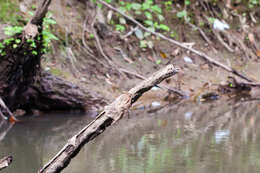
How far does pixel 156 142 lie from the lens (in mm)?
3582

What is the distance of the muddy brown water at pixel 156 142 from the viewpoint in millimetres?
2775

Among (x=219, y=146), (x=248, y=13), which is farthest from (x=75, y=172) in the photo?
(x=248, y=13)

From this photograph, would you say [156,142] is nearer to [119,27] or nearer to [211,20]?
[119,27]

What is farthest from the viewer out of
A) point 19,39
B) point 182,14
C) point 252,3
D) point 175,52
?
point 252,3

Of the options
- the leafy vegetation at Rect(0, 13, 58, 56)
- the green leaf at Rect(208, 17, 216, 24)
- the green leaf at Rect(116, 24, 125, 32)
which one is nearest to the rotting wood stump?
the leafy vegetation at Rect(0, 13, 58, 56)

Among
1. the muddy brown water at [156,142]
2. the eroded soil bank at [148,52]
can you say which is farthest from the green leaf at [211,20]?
the muddy brown water at [156,142]

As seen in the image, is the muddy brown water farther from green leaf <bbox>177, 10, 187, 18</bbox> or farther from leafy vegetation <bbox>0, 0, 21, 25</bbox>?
green leaf <bbox>177, 10, 187, 18</bbox>

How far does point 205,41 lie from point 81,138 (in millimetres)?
6998

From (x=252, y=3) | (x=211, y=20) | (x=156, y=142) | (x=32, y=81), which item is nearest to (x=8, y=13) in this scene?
(x=32, y=81)

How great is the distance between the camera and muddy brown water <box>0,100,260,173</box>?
9.11 ft

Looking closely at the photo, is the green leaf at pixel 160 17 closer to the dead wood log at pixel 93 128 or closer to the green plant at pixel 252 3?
the green plant at pixel 252 3

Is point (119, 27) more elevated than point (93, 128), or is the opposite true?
point (119, 27)

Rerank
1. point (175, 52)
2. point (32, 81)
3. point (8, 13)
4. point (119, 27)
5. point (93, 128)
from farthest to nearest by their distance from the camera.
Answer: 1. point (175, 52)
2. point (119, 27)
3. point (32, 81)
4. point (8, 13)
5. point (93, 128)

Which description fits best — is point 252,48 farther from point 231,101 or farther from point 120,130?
point 120,130
